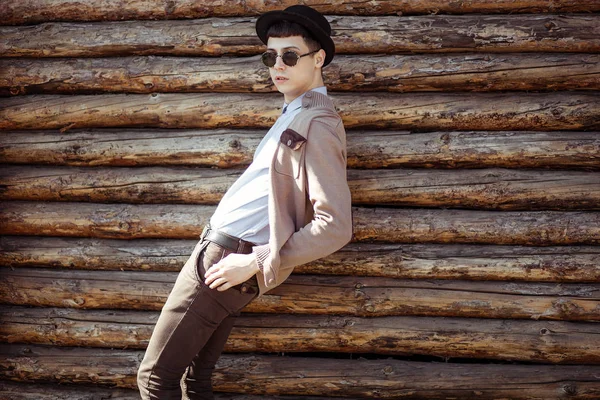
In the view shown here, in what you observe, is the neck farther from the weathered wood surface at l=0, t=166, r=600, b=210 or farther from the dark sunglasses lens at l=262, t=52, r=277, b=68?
the weathered wood surface at l=0, t=166, r=600, b=210

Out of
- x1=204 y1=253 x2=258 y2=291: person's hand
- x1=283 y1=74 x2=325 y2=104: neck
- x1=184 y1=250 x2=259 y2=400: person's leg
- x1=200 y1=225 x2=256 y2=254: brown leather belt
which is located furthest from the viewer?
x1=184 y1=250 x2=259 y2=400: person's leg

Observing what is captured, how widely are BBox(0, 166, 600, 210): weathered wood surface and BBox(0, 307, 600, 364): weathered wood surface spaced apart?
77 cm

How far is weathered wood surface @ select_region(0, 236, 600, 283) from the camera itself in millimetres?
3979

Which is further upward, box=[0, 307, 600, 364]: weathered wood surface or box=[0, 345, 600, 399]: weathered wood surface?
box=[0, 307, 600, 364]: weathered wood surface

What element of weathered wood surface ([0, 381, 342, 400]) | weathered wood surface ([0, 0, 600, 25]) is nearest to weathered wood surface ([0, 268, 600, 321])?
weathered wood surface ([0, 381, 342, 400])

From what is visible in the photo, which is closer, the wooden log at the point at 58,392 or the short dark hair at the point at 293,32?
the short dark hair at the point at 293,32

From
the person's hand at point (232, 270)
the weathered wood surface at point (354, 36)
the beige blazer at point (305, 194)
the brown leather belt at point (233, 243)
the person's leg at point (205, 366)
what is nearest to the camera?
the beige blazer at point (305, 194)

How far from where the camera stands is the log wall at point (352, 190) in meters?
3.98

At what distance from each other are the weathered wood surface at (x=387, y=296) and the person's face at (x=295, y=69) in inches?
55.5

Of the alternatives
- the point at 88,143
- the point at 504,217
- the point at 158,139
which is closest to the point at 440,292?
the point at 504,217

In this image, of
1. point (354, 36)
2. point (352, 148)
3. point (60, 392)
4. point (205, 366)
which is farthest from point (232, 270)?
point (60, 392)

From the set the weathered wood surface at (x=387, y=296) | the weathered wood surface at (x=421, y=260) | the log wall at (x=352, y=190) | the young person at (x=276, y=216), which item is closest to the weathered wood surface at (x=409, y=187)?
the log wall at (x=352, y=190)

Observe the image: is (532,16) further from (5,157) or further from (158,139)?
(5,157)

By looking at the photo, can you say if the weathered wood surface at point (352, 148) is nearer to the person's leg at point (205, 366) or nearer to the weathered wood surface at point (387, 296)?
the weathered wood surface at point (387, 296)
